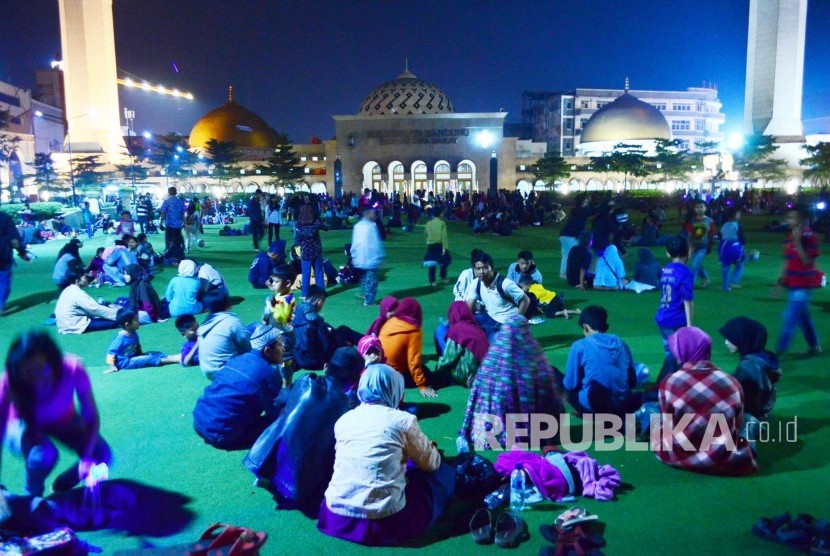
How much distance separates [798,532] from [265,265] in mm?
8594

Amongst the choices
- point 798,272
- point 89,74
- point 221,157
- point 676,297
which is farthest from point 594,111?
point 676,297

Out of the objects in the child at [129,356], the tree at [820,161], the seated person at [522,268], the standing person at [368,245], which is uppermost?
the tree at [820,161]

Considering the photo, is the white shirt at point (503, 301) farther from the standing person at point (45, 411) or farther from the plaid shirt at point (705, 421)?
the standing person at point (45, 411)

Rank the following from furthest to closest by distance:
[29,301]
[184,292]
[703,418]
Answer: [29,301] < [184,292] < [703,418]

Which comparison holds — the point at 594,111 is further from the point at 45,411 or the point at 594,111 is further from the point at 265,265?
the point at 45,411

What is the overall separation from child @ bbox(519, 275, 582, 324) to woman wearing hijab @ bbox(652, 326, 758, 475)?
4082 millimetres

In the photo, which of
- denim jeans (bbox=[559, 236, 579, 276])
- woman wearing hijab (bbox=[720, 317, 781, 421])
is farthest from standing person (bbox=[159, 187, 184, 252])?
woman wearing hijab (bbox=[720, 317, 781, 421])

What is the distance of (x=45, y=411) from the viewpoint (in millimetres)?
3434

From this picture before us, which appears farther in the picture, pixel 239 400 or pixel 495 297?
pixel 495 297

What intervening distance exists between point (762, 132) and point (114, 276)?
4045 cm

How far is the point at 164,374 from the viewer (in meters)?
6.12

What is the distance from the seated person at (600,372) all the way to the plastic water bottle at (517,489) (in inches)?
43.3

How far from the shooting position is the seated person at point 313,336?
5898mm

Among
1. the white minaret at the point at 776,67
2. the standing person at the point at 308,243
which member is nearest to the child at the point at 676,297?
the standing person at the point at 308,243
